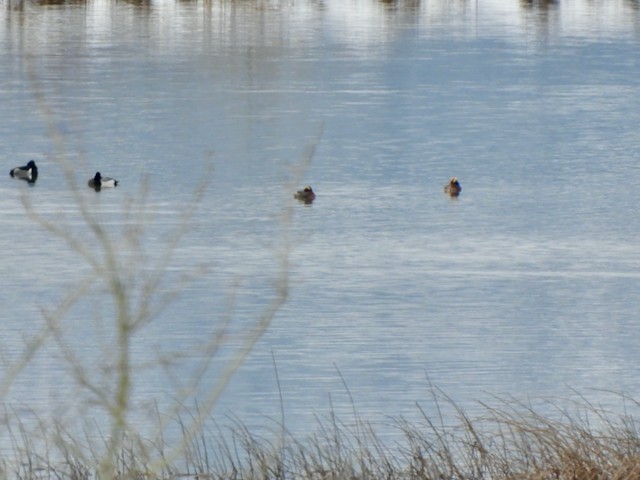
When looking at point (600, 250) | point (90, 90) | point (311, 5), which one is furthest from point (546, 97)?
point (311, 5)

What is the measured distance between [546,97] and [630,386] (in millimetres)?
20050

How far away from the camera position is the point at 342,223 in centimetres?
1620

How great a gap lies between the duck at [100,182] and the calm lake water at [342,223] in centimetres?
18

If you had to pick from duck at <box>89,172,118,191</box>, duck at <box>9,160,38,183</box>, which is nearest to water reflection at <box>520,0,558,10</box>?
duck at <box>9,160,38,183</box>

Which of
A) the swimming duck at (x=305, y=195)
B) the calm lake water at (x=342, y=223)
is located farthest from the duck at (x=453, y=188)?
the swimming duck at (x=305, y=195)

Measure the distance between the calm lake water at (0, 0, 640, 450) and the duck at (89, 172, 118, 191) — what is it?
0.18 m

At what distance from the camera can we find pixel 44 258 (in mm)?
14266

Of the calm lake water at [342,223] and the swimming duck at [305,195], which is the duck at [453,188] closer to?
the calm lake water at [342,223]

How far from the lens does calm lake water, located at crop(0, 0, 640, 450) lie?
10.0 meters

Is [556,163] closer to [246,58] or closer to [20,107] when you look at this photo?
[20,107]

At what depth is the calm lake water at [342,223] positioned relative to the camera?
10023 millimetres

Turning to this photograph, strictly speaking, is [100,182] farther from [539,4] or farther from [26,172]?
[539,4]

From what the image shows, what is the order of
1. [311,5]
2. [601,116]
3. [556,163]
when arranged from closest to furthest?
[556,163], [601,116], [311,5]

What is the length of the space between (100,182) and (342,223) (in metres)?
3.43
